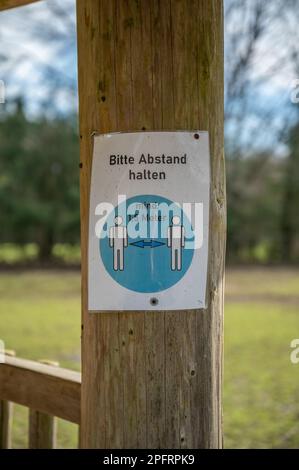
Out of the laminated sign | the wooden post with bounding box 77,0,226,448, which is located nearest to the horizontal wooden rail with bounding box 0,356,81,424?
the wooden post with bounding box 77,0,226,448

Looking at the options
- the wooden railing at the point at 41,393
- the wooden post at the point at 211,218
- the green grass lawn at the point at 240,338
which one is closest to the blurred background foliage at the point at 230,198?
the green grass lawn at the point at 240,338

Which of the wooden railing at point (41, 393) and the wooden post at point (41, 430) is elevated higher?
the wooden railing at point (41, 393)

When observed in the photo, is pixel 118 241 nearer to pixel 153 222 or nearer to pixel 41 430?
pixel 153 222

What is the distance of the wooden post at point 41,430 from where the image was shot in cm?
255

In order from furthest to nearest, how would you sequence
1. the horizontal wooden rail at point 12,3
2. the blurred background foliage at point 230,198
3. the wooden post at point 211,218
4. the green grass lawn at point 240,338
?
the blurred background foliage at point 230,198 → the green grass lawn at point 240,338 → the horizontal wooden rail at point 12,3 → the wooden post at point 211,218

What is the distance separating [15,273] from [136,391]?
723 inches

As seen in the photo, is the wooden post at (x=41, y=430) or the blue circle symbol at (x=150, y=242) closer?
the blue circle symbol at (x=150, y=242)

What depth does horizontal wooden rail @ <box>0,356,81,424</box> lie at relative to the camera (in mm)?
2361

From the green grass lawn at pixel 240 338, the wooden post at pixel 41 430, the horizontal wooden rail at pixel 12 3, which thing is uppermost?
the horizontal wooden rail at pixel 12 3

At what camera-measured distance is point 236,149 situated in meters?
18.7

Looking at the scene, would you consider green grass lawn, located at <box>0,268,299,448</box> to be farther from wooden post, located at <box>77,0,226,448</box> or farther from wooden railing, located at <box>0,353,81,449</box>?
wooden post, located at <box>77,0,226,448</box>

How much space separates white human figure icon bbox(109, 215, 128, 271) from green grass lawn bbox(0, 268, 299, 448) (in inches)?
135

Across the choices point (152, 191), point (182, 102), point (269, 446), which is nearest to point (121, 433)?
point (152, 191)

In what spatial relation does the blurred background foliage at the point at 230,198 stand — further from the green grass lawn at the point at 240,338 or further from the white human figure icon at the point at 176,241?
Answer: the white human figure icon at the point at 176,241
